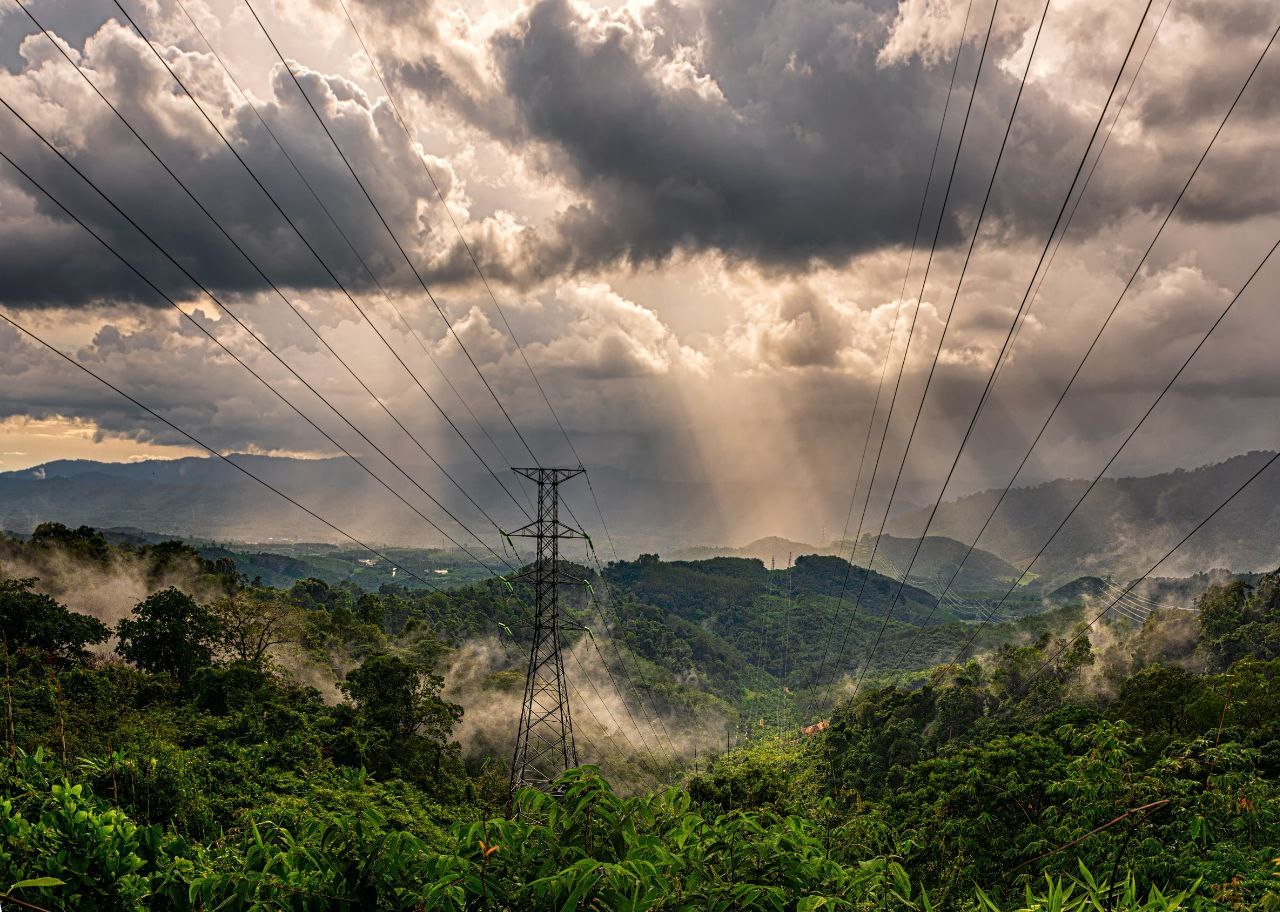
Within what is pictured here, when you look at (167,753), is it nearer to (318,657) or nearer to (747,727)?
(318,657)

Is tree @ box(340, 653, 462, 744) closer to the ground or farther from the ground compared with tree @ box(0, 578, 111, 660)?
closer to the ground

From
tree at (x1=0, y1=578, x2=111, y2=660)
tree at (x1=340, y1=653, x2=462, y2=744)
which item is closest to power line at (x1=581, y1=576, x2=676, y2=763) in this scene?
tree at (x1=340, y1=653, x2=462, y2=744)

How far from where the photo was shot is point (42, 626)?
35.3 meters

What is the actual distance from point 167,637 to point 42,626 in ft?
17.7

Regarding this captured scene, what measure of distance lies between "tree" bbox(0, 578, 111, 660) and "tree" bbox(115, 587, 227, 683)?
1.69m

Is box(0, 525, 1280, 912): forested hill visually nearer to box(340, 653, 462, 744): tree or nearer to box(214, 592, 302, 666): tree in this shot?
box(340, 653, 462, 744): tree

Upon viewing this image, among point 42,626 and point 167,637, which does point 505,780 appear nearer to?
point 167,637

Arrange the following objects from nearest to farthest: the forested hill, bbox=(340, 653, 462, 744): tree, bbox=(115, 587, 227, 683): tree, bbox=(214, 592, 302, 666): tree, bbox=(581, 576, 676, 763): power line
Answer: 1. the forested hill
2. bbox=(115, 587, 227, 683): tree
3. bbox=(340, 653, 462, 744): tree
4. bbox=(214, 592, 302, 666): tree
5. bbox=(581, 576, 676, 763): power line

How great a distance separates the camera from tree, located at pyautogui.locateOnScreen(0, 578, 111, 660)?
1356 inches

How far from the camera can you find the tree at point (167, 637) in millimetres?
38250

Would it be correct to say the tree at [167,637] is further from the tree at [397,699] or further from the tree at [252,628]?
the tree at [397,699]

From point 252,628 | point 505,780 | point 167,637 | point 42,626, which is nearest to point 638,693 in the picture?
point 505,780

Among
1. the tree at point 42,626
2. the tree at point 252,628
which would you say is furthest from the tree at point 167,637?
the tree at point 252,628

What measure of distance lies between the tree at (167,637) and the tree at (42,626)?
1.69m
